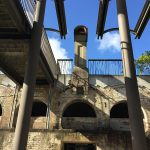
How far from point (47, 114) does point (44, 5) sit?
6023 millimetres

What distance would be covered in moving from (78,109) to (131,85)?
18.8 ft

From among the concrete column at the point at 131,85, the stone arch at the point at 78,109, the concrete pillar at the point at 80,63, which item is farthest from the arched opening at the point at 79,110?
the concrete column at the point at 131,85

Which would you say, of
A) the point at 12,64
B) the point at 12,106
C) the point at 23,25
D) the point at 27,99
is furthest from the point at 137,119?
the point at 12,106

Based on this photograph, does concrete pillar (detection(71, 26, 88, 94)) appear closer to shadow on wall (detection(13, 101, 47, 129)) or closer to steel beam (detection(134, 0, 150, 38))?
shadow on wall (detection(13, 101, 47, 129))

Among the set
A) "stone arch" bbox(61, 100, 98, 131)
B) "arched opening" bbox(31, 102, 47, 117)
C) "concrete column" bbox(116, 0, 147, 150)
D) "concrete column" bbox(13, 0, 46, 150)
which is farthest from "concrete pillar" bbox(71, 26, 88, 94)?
"concrete column" bbox(13, 0, 46, 150)

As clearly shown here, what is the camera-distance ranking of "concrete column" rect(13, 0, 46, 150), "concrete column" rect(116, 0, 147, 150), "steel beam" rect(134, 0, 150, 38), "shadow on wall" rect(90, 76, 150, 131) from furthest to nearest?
"shadow on wall" rect(90, 76, 150, 131) < "steel beam" rect(134, 0, 150, 38) < "concrete column" rect(116, 0, 147, 150) < "concrete column" rect(13, 0, 46, 150)

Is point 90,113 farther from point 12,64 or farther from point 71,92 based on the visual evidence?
point 12,64

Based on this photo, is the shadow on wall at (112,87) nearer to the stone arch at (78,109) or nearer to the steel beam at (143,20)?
the stone arch at (78,109)

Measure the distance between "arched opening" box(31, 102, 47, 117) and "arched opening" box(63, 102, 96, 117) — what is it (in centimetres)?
119

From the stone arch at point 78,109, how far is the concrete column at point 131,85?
5.10 metres

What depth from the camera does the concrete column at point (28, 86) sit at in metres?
7.50

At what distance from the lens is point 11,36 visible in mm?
9062

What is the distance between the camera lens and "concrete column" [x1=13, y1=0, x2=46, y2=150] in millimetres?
7498

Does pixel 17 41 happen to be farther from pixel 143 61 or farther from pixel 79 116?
pixel 143 61
